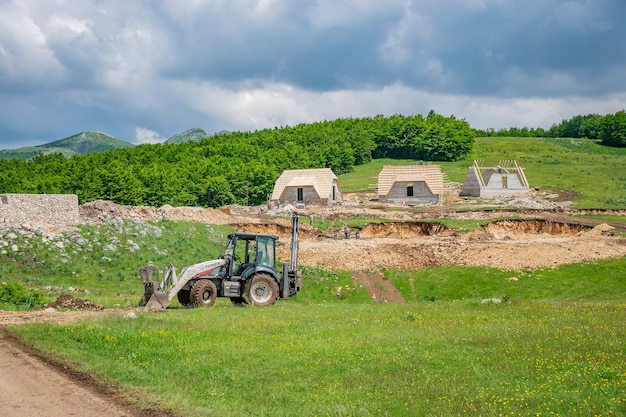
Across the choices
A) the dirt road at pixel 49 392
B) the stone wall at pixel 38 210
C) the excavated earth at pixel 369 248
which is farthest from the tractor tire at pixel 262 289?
the stone wall at pixel 38 210

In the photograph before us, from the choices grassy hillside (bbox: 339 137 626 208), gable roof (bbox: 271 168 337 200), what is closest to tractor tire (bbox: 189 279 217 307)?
grassy hillside (bbox: 339 137 626 208)

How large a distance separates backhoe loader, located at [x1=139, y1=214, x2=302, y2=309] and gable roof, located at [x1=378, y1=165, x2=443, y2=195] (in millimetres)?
61294

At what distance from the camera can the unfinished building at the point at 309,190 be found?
283 ft

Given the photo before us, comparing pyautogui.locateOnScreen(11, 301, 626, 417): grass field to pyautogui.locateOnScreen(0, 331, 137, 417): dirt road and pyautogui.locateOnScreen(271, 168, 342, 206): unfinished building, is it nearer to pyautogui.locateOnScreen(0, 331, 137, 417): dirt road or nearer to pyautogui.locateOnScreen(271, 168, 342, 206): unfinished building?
pyautogui.locateOnScreen(0, 331, 137, 417): dirt road

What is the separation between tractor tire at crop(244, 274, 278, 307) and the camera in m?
26.0

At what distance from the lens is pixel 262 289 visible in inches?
1034

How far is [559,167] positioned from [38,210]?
9411 centimetres

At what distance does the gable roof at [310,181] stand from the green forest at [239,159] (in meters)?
15.0

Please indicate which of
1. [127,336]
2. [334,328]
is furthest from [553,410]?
[127,336]

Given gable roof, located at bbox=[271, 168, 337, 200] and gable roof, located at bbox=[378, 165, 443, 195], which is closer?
gable roof, located at bbox=[378, 165, 443, 195]

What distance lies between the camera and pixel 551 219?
2354 inches

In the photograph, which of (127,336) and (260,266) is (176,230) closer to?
(260,266)

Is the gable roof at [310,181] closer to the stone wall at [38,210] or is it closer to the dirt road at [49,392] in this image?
the stone wall at [38,210]

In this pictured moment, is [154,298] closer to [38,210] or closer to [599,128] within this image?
[38,210]
